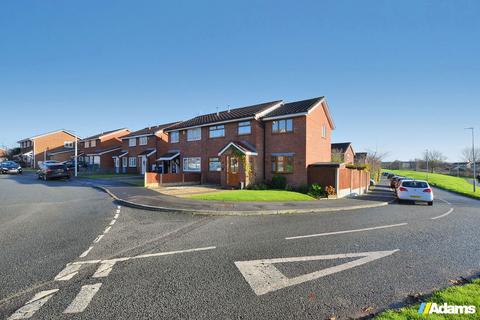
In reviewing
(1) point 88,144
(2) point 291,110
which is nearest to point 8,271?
(2) point 291,110

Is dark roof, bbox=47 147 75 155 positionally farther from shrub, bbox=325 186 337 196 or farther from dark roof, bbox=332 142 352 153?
shrub, bbox=325 186 337 196

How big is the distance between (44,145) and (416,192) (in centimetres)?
6667

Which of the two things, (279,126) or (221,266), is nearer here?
(221,266)

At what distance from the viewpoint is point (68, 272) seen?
454 cm

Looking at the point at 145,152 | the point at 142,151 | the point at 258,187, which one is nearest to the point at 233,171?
the point at 258,187

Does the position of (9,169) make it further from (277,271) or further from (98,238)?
(277,271)

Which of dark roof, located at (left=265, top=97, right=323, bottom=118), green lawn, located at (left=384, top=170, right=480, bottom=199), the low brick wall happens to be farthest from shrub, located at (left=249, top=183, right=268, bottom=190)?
green lawn, located at (left=384, top=170, right=480, bottom=199)

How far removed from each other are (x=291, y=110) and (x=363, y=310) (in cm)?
1833

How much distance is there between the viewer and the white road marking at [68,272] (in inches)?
169

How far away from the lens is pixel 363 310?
11.1 ft

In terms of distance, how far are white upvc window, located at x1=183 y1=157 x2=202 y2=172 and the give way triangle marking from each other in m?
21.0

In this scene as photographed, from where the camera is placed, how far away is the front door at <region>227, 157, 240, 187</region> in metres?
20.3

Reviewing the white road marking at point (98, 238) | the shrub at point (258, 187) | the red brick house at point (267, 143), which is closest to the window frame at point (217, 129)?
the red brick house at point (267, 143)

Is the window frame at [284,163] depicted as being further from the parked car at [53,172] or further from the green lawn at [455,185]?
the parked car at [53,172]
